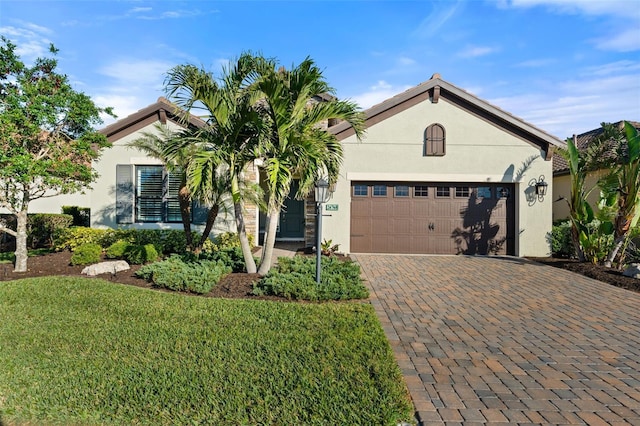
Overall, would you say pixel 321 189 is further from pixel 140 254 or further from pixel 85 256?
pixel 85 256

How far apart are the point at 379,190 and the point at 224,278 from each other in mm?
6796

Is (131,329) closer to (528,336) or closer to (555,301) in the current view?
(528,336)

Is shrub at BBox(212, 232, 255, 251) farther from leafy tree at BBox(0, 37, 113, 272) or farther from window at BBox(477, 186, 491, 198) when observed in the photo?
window at BBox(477, 186, 491, 198)

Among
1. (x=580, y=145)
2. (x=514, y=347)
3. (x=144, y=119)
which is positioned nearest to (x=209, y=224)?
(x=144, y=119)

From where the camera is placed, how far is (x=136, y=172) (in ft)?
38.9

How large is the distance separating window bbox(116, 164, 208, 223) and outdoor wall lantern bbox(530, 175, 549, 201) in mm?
11180

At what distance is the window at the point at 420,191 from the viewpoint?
12211mm

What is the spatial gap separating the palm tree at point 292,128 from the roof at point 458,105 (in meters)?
4.25

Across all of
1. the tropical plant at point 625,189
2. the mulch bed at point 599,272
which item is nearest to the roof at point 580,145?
the tropical plant at point 625,189

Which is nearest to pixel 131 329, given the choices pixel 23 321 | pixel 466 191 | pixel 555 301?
pixel 23 321

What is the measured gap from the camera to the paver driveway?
A: 3.03 m

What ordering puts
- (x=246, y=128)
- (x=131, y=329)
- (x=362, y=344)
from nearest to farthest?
(x=362, y=344)
(x=131, y=329)
(x=246, y=128)

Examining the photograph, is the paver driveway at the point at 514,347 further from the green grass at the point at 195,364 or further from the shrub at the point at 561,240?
the shrub at the point at 561,240

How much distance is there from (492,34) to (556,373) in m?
8.07
